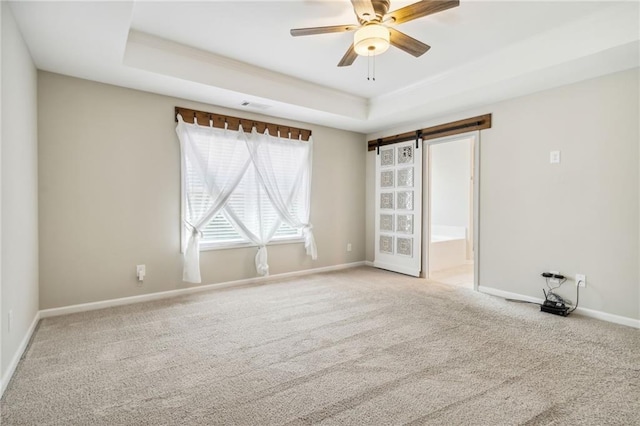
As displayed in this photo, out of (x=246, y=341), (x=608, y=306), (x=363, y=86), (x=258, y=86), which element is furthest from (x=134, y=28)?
(x=608, y=306)

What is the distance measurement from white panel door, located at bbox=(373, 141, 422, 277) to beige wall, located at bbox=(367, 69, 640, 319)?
103 cm

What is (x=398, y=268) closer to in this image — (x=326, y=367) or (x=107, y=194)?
(x=326, y=367)

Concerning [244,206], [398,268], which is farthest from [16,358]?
[398,268]

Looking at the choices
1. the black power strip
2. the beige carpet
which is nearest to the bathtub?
the black power strip

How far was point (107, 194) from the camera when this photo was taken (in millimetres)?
3648

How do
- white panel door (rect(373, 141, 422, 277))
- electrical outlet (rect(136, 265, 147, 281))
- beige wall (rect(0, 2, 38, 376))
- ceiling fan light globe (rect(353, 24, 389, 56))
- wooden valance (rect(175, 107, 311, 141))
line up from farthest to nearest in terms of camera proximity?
white panel door (rect(373, 141, 422, 277))
wooden valance (rect(175, 107, 311, 141))
electrical outlet (rect(136, 265, 147, 281))
ceiling fan light globe (rect(353, 24, 389, 56))
beige wall (rect(0, 2, 38, 376))

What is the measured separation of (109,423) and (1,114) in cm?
197

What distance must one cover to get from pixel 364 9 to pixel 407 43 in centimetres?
51

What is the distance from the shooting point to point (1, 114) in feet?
6.81

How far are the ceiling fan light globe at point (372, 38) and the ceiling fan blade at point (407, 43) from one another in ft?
0.36

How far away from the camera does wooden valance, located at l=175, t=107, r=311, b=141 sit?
13.6ft

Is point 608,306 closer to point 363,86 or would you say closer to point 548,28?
point 548,28

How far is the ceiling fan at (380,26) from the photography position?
2.32 meters

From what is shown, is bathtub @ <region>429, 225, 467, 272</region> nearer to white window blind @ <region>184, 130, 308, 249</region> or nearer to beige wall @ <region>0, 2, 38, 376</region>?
white window blind @ <region>184, 130, 308, 249</region>
